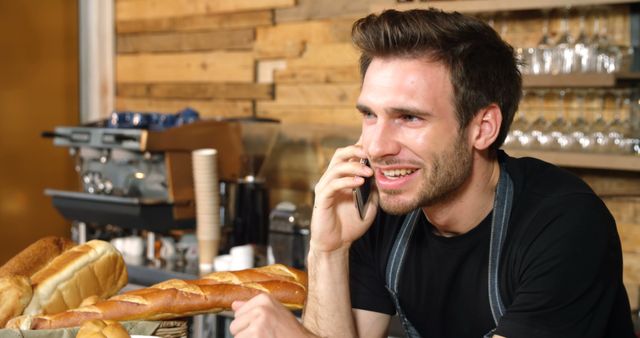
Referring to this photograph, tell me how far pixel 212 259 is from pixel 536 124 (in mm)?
1325

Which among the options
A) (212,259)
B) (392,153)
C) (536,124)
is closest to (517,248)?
(392,153)

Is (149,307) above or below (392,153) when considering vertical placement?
below

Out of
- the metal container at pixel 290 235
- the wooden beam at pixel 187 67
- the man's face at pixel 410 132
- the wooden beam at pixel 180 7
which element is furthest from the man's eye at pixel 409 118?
the wooden beam at pixel 187 67

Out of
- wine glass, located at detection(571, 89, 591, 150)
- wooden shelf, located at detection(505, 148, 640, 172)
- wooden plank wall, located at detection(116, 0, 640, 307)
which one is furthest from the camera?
wooden plank wall, located at detection(116, 0, 640, 307)

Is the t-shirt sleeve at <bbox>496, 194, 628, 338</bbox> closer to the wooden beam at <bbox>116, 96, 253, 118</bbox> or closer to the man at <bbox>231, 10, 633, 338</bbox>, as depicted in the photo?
the man at <bbox>231, 10, 633, 338</bbox>

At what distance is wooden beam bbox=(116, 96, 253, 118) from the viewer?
4361mm

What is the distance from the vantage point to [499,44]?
192 cm

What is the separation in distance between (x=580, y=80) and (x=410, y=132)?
4.74 ft

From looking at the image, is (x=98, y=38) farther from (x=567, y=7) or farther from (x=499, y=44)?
(x=499, y=44)

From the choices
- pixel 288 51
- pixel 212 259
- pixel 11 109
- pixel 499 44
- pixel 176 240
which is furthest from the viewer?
pixel 11 109

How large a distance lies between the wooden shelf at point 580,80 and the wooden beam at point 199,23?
1.51 meters

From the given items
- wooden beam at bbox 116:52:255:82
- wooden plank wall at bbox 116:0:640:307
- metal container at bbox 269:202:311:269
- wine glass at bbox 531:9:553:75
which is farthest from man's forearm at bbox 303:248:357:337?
wooden beam at bbox 116:52:255:82

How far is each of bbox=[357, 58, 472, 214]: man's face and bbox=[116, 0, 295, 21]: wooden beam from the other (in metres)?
2.40

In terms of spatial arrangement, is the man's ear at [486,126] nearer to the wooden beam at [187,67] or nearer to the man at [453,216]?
the man at [453,216]
